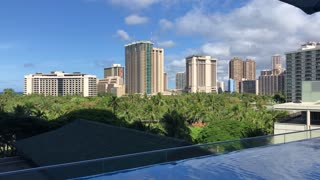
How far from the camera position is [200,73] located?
5315 inches

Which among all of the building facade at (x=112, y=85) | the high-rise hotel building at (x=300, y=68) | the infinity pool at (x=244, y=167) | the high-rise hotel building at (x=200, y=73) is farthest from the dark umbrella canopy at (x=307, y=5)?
the high-rise hotel building at (x=200, y=73)

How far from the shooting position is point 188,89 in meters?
140

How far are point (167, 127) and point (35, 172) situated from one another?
29.2m

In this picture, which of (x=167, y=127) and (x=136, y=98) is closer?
(x=167, y=127)

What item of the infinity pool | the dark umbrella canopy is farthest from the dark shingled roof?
the dark umbrella canopy

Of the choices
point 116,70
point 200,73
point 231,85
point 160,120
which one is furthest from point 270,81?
point 160,120

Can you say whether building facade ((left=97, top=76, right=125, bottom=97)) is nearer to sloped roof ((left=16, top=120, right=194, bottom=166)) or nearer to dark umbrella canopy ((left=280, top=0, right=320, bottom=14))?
sloped roof ((left=16, top=120, right=194, bottom=166))

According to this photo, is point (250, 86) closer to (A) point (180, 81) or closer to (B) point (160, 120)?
(A) point (180, 81)

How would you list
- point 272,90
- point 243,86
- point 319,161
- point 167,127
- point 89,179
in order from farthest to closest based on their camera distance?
point 243,86 < point 272,90 < point 167,127 < point 319,161 < point 89,179

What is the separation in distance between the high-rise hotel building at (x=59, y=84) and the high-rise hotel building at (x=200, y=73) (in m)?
34.6

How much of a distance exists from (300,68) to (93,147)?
6139cm

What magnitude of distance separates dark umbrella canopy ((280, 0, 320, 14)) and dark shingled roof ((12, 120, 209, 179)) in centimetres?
817

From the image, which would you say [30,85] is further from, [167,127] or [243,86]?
[167,127]

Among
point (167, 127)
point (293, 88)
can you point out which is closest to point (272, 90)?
point (293, 88)
